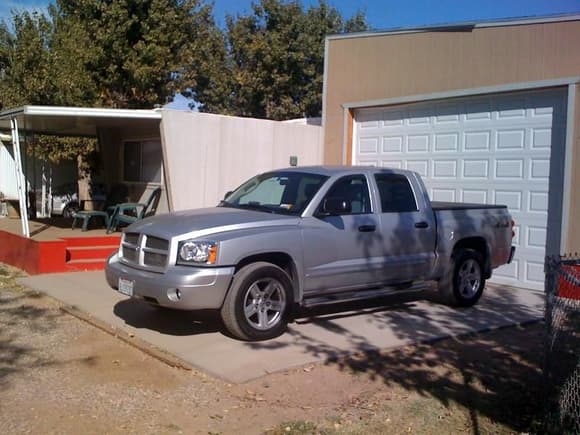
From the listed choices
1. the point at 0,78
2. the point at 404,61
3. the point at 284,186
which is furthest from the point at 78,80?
the point at 284,186

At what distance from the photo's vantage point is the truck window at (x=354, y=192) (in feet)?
26.2

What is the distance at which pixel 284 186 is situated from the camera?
27.2 ft

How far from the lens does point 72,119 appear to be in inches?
523

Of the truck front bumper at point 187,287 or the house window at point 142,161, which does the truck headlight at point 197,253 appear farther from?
the house window at point 142,161

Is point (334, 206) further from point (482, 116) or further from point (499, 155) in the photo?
point (482, 116)

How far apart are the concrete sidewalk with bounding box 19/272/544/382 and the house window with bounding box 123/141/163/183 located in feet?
14.1

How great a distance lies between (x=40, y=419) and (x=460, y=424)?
125 inches

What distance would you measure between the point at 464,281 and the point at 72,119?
8.29m

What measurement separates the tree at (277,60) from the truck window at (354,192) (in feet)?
62.5

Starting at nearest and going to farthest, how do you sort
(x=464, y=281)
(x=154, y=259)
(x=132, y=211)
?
(x=154, y=259), (x=464, y=281), (x=132, y=211)

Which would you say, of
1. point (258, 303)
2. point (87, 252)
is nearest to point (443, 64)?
point (258, 303)

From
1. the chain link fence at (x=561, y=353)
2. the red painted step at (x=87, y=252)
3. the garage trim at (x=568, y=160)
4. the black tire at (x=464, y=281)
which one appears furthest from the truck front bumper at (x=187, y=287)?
the garage trim at (x=568, y=160)

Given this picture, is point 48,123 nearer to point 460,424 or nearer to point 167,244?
point 167,244

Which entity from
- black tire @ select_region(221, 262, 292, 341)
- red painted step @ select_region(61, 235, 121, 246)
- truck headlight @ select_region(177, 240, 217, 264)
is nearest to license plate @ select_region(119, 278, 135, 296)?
truck headlight @ select_region(177, 240, 217, 264)
